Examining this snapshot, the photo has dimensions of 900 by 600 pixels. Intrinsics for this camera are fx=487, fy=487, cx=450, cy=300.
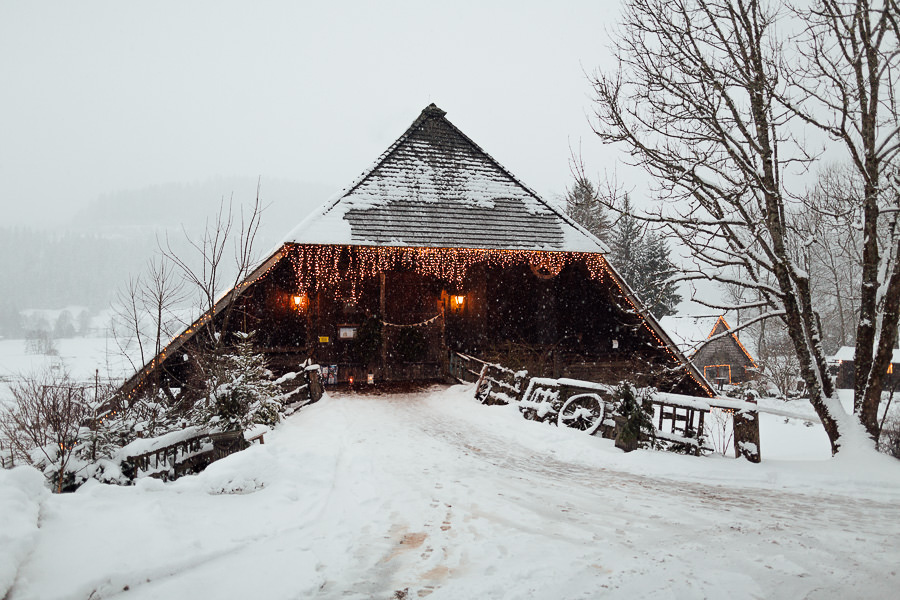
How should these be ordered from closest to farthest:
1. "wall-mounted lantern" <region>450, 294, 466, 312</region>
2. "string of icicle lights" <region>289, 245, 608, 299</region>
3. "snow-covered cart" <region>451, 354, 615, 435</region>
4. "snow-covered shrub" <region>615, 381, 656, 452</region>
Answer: "snow-covered shrub" <region>615, 381, 656, 452</region> → "snow-covered cart" <region>451, 354, 615, 435</region> → "string of icicle lights" <region>289, 245, 608, 299</region> → "wall-mounted lantern" <region>450, 294, 466, 312</region>

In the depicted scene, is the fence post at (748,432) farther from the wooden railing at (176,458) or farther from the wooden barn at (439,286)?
the wooden railing at (176,458)

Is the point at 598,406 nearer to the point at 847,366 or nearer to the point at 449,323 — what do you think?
the point at 449,323

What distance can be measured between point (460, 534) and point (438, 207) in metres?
10.1

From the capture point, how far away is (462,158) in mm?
14781

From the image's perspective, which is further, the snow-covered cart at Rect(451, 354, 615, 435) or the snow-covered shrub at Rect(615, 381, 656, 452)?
the snow-covered cart at Rect(451, 354, 615, 435)

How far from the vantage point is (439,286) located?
1553cm

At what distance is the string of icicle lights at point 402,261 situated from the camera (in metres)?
12.6

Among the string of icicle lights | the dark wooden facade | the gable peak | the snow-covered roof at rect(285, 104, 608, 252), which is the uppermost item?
the gable peak

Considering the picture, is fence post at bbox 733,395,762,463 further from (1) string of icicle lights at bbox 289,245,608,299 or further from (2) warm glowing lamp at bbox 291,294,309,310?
(2) warm glowing lamp at bbox 291,294,309,310

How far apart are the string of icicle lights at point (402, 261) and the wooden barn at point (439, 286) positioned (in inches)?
1.8

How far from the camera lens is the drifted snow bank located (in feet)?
9.52

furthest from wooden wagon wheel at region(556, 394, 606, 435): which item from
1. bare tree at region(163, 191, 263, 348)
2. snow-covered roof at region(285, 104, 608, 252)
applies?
bare tree at region(163, 191, 263, 348)

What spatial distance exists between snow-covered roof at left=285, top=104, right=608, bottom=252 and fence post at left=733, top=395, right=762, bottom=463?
6.91 metres

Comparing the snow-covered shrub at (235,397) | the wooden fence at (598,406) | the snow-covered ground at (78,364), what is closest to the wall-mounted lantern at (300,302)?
the snow-covered ground at (78,364)
